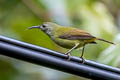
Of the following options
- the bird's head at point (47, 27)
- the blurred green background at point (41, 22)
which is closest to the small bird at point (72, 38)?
the bird's head at point (47, 27)

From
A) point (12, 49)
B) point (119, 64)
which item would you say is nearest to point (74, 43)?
point (119, 64)

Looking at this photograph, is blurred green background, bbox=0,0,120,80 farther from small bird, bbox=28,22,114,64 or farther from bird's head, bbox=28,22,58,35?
small bird, bbox=28,22,114,64

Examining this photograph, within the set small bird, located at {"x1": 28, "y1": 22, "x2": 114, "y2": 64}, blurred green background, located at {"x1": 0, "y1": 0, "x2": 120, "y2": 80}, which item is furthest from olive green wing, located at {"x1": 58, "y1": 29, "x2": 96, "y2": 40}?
blurred green background, located at {"x1": 0, "y1": 0, "x2": 120, "y2": 80}

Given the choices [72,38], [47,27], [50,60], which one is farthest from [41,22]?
[50,60]

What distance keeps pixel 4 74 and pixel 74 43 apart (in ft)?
3.87

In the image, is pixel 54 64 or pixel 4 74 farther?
pixel 4 74

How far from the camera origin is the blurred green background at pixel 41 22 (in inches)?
248

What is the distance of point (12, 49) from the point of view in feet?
12.1

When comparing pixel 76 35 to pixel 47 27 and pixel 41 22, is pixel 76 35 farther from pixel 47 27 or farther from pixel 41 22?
pixel 41 22

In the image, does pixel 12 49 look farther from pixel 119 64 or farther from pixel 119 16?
pixel 119 16

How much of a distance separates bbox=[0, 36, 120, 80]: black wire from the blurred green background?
230 cm

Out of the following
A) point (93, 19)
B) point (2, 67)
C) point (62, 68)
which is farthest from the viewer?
point (93, 19)

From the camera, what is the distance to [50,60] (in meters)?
3.85

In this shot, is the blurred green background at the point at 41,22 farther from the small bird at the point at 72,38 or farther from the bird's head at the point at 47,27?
the small bird at the point at 72,38
